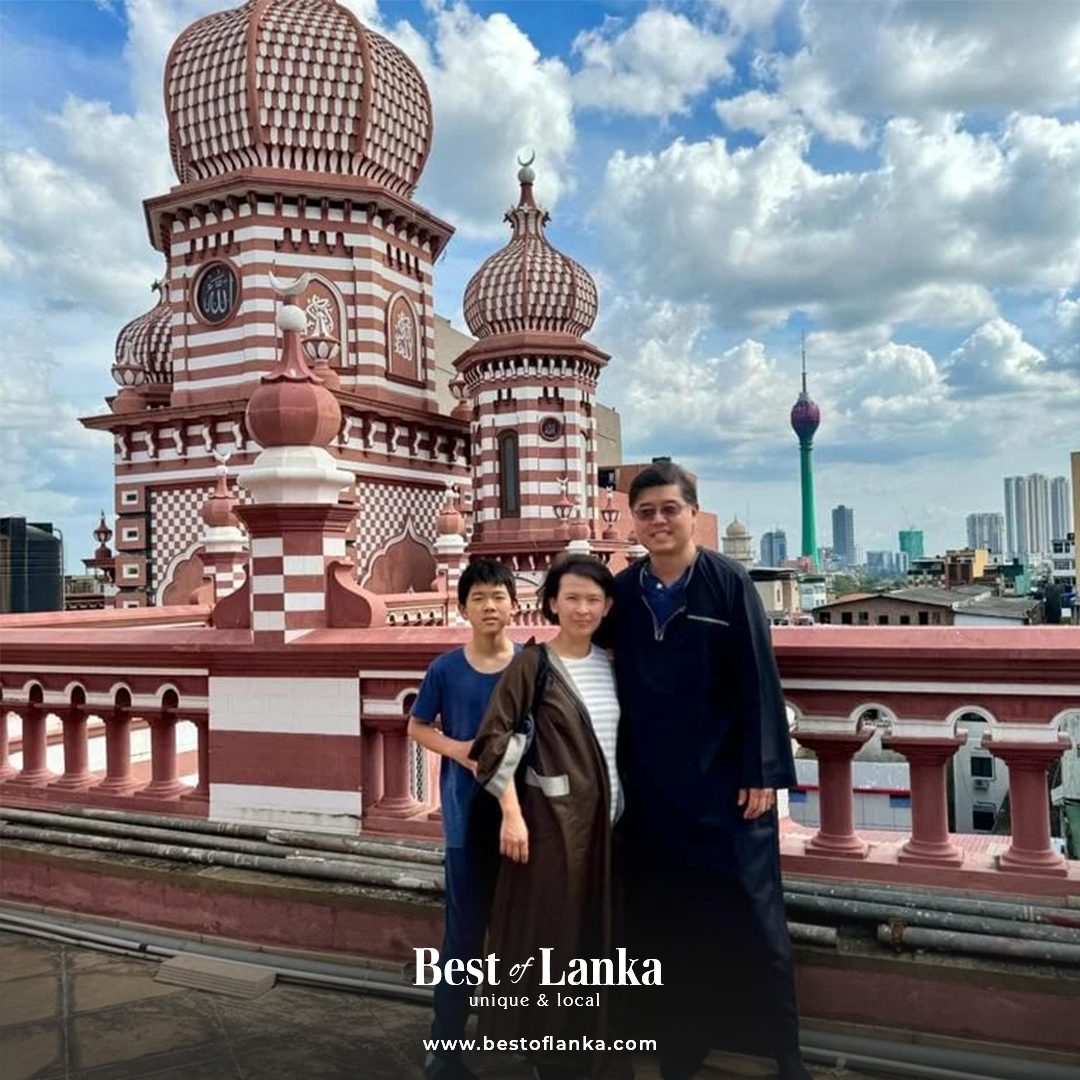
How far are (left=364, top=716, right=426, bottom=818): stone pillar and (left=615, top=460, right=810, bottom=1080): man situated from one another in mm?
1502

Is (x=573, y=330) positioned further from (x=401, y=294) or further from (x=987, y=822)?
(x=987, y=822)

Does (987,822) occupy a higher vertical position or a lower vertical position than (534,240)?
lower

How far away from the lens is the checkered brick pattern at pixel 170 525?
17062 millimetres

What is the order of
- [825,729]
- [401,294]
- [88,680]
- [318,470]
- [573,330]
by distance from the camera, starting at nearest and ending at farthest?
[825,729] → [318,470] → [88,680] → [401,294] → [573,330]

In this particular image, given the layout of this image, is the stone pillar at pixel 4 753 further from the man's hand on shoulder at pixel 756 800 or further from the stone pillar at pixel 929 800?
the stone pillar at pixel 929 800

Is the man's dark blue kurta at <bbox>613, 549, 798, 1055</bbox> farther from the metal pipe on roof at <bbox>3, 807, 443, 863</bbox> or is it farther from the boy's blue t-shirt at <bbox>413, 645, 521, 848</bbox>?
the metal pipe on roof at <bbox>3, 807, 443, 863</bbox>

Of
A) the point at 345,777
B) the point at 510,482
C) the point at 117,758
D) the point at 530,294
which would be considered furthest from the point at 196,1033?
the point at 530,294

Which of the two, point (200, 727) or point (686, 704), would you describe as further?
point (200, 727)

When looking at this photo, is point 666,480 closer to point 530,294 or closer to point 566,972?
point 566,972

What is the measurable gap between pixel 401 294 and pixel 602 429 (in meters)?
41.1

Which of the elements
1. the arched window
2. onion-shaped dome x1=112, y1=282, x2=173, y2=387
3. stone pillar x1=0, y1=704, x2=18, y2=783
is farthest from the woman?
onion-shaped dome x1=112, y1=282, x2=173, y2=387

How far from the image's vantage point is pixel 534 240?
72.1 ft

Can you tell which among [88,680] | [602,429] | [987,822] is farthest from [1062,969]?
[602,429]

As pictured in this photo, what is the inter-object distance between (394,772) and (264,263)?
14841 millimetres
